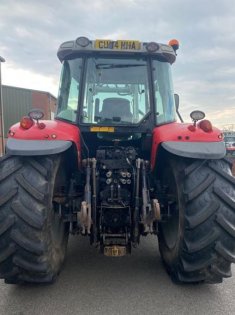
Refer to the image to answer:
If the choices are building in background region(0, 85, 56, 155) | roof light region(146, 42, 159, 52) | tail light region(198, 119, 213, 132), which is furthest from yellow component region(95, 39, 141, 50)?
building in background region(0, 85, 56, 155)

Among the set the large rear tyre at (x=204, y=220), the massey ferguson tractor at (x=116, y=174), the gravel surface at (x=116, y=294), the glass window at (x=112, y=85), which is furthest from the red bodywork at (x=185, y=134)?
the gravel surface at (x=116, y=294)

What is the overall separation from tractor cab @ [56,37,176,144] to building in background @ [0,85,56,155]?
2023 cm

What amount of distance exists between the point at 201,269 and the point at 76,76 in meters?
2.44

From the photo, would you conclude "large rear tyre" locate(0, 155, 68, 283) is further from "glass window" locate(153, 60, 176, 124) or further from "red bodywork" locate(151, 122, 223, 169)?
"glass window" locate(153, 60, 176, 124)

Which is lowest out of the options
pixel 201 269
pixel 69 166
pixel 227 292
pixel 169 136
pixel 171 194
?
pixel 227 292

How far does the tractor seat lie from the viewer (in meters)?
3.74

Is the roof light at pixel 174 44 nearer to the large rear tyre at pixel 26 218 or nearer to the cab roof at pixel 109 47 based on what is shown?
the cab roof at pixel 109 47

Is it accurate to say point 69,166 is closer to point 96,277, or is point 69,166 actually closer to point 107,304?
point 96,277

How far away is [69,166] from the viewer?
12.5 feet

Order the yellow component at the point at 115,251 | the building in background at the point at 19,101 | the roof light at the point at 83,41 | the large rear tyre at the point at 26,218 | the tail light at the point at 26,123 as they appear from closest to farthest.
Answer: the large rear tyre at the point at 26,218 → the tail light at the point at 26,123 → the yellow component at the point at 115,251 → the roof light at the point at 83,41 → the building in background at the point at 19,101

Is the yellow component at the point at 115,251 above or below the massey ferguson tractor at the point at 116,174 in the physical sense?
below

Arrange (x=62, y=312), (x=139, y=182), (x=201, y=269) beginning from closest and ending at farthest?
(x=62, y=312) < (x=201, y=269) < (x=139, y=182)

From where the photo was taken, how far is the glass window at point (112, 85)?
3.74 meters

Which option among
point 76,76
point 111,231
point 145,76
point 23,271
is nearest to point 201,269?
point 111,231
